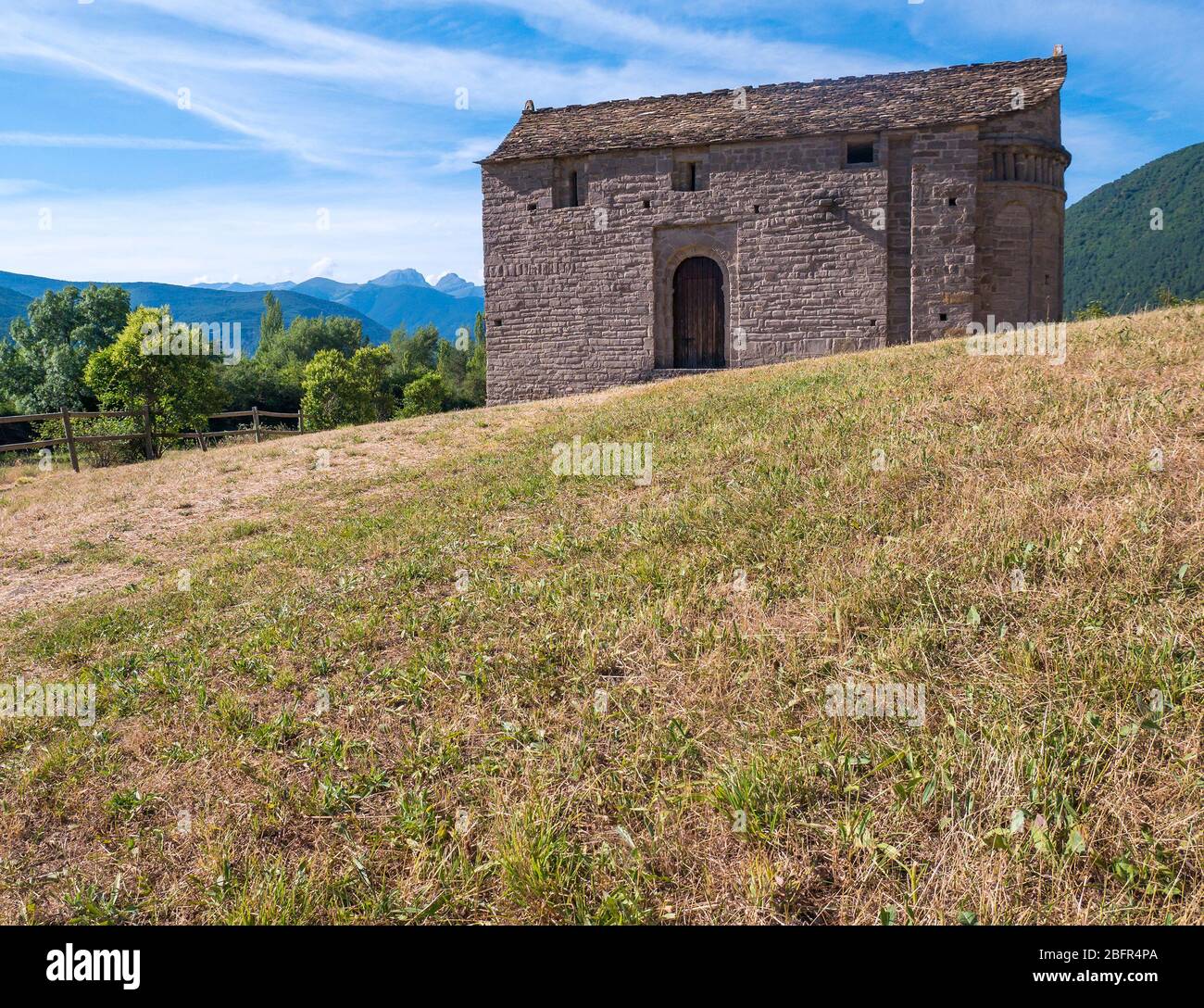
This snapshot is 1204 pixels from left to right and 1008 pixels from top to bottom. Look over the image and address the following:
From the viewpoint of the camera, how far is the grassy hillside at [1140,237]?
7338 cm

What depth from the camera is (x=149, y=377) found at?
32812mm

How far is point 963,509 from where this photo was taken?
5512mm

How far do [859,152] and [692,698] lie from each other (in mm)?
20009

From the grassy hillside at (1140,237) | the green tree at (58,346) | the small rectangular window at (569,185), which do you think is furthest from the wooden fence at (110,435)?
the grassy hillside at (1140,237)

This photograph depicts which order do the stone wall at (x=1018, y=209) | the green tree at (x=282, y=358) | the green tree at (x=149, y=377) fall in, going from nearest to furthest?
the stone wall at (x=1018, y=209) → the green tree at (x=149, y=377) → the green tree at (x=282, y=358)

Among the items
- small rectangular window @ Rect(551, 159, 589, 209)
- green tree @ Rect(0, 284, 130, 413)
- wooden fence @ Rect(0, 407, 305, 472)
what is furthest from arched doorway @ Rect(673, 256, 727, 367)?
green tree @ Rect(0, 284, 130, 413)

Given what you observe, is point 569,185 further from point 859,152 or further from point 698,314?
point 859,152

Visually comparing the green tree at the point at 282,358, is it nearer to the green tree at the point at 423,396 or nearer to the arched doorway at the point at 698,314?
the green tree at the point at 423,396

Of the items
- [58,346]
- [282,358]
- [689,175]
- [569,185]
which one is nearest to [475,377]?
[282,358]

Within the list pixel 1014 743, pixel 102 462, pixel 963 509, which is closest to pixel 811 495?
pixel 963 509

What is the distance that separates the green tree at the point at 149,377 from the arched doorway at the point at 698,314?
2011cm

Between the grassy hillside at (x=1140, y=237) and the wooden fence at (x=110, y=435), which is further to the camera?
the grassy hillside at (x=1140, y=237)
